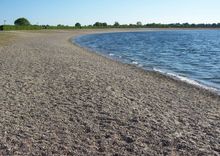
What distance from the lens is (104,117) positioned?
37.0 feet

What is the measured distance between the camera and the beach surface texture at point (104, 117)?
8812 mm

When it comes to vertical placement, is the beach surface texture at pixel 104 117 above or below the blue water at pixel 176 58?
above

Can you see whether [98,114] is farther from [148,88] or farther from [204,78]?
[204,78]

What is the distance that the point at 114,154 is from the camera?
8.38m

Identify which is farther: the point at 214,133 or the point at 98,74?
the point at 98,74

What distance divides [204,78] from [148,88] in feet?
22.9

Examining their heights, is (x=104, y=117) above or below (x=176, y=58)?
above

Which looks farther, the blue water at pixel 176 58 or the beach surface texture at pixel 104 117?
the blue water at pixel 176 58

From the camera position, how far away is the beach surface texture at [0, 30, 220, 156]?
8.81 m

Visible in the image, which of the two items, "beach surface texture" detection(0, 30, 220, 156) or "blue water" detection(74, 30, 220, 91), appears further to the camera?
"blue water" detection(74, 30, 220, 91)

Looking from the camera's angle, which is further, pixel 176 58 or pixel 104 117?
pixel 176 58

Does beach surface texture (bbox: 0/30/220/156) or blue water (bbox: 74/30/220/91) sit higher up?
beach surface texture (bbox: 0/30/220/156)

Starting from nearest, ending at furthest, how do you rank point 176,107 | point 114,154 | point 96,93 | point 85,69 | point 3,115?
point 114,154 < point 3,115 < point 176,107 < point 96,93 < point 85,69

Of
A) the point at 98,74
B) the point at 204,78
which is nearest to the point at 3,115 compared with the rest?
the point at 98,74
